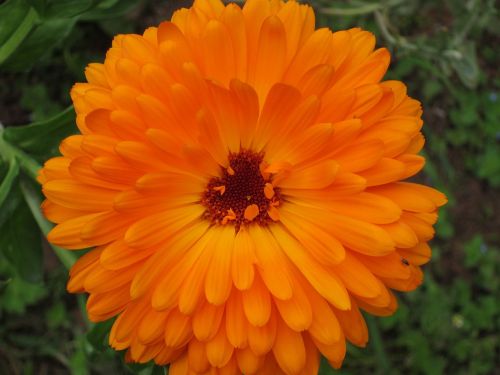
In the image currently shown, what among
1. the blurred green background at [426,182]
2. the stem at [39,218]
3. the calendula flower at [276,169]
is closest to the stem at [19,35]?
the blurred green background at [426,182]

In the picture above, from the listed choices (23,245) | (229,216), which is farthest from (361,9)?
(23,245)

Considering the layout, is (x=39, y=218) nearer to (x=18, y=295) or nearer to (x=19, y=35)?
(x=19, y=35)

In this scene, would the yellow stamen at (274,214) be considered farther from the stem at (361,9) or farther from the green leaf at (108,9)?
the stem at (361,9)

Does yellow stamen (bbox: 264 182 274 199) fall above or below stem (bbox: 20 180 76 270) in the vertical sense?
above

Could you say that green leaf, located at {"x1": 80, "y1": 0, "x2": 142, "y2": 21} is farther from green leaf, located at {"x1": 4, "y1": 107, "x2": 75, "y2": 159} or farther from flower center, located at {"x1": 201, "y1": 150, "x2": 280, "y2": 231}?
flower center, located at {"x1": 201, "y1": 150, "x2": 280, "y2": 231}

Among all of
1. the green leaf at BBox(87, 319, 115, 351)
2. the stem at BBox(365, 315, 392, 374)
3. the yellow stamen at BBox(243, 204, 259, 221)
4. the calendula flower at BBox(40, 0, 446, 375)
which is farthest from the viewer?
the stem at BBox(365, 315, 392, 374)

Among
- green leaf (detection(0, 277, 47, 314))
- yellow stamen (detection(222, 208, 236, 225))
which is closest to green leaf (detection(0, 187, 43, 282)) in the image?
green leaf (detection(0, 277, 47, 314))
